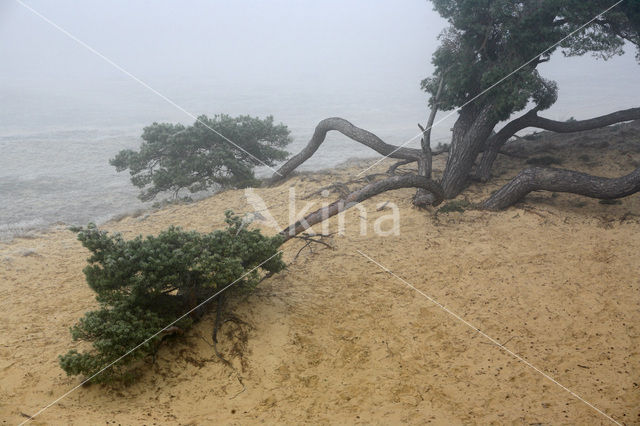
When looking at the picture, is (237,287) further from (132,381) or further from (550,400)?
(550,400)

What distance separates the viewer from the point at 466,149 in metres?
10.8

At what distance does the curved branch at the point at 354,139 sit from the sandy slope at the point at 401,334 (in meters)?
3.42

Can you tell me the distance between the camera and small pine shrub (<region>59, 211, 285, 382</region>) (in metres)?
4.94

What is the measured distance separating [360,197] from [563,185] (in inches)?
172

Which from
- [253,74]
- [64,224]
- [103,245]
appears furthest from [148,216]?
[253,74]

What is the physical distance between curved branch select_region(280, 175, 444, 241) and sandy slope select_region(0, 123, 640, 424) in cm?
72

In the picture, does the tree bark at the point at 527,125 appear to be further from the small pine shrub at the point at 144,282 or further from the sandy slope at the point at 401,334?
the small pine shrub at the point at 144,282

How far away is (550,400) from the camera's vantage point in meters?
4.68

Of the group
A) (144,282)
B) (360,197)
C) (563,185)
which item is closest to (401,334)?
(360,197)

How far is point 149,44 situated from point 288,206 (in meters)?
64.6

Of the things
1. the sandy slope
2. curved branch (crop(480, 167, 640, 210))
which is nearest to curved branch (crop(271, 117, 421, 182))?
curved branch (crop(480, 167, 640, 210))

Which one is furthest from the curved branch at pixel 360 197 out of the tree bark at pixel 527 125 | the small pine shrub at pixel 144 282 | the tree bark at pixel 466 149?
the tree bark at pixel 527 125

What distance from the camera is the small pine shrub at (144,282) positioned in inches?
194

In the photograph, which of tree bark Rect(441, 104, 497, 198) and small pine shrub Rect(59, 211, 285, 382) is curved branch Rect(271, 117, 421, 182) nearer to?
tree bark Rect(441, 104, 497, 198)
